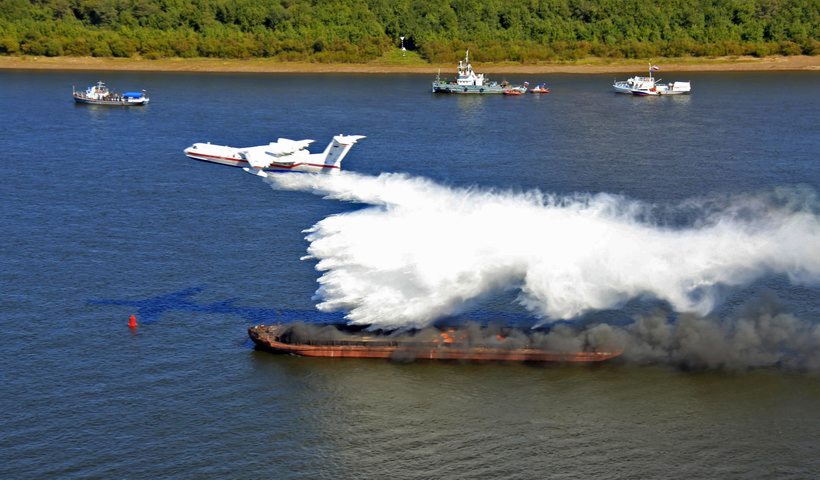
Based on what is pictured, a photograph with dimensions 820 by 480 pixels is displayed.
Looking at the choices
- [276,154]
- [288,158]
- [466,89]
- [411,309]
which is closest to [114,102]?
[466,89]

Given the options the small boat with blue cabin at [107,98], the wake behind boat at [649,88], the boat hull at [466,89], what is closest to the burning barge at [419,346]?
the small boat with blue cabin at [107,98]

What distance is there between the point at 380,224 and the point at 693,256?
25222mm

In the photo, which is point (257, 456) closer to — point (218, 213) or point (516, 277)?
point (516, 277)

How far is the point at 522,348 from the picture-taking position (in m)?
64.9

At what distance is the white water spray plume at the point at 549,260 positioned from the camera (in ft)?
228

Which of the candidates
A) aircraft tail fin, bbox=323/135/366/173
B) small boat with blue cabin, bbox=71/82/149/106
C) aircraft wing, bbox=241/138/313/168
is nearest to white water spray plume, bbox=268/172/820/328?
aircraft tail fin, bbox=323/135/366/173

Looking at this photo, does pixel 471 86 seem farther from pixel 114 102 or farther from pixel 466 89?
pixel 114 102

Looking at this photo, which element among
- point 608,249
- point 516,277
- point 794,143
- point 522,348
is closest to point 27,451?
point 522,348

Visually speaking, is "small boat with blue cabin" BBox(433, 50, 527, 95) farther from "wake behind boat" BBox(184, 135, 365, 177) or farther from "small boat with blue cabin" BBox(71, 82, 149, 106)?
"wake behind boat" BBox(184, 135, 365, 177)

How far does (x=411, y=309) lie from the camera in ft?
229

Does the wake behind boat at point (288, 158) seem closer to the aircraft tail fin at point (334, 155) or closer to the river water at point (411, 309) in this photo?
the aircraft tail fin at point (334, 155)

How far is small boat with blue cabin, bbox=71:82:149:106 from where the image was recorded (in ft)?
533

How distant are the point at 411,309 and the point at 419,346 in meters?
4.81

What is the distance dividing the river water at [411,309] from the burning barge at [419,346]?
2.88ft
